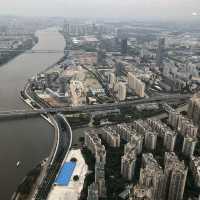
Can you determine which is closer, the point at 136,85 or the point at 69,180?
the point at 69,180

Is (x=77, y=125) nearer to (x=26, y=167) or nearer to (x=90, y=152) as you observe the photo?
(x=90, y=152)

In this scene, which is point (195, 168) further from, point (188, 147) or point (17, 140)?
point (17, 140)

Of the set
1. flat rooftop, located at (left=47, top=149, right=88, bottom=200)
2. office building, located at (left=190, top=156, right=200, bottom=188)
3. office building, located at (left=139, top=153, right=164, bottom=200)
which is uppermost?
office building, located at (left=139, top=153, right=164, bottom=200)

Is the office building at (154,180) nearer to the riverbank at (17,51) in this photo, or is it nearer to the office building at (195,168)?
the office building at (195,168)

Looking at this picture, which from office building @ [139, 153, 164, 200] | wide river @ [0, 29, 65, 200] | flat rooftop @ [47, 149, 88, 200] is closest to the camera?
office building @ [139, 153, 164, 200]

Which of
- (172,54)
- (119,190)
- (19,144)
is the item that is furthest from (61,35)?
(119,190)

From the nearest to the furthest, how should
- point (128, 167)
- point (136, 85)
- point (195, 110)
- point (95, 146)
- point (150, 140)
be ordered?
point (128, 167)
point (95, 146)
point (150, 140)
point (195, 110)
point (136, 85)

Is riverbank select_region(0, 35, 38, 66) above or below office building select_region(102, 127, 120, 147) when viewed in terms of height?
above

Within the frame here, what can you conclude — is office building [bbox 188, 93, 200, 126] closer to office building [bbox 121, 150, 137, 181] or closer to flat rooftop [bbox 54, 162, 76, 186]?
office building [bbox 121, 150, 137, 181]

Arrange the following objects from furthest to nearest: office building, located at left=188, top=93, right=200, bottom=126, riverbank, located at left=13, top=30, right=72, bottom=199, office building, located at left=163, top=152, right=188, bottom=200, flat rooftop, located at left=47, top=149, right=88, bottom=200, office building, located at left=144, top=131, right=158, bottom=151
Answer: office building, located at left=188, top=93, right=200, bottom=126 → office building, located at left=144, top=131, right=158, bottom=151 → riverbank, located at left=13, top=30, right=72, bottom=199 → flat rooftop, located at left=47, top=149, right=88, bottom=200 → office building, located at left=163, top=152, right=188, bottom=200

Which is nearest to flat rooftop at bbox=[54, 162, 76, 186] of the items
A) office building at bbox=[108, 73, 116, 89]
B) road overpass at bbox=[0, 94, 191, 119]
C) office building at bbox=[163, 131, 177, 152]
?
office building at bbox=[163, 131, 177, 152]

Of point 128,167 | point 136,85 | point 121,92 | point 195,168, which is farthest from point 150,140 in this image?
point 136,85

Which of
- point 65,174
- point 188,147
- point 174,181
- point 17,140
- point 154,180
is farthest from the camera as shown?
point 17,140

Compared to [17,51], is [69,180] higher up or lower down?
lower down
